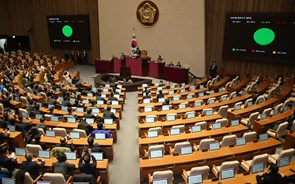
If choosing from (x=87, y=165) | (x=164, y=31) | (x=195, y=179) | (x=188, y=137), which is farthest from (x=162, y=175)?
(x=164, y=31)

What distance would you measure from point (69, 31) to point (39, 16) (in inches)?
148

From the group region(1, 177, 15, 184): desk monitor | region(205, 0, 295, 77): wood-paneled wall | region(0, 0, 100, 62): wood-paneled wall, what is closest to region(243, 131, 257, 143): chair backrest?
region(1, 177, 15, 184): desk monitor

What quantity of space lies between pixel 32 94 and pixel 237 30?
12374 mm

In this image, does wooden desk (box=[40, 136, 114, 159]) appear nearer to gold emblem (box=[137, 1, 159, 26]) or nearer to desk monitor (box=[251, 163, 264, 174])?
desk monitor (box=[251, 163, 264, 174])

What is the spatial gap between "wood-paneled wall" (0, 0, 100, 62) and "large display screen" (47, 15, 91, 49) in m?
0.50

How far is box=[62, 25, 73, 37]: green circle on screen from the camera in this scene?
22.9m

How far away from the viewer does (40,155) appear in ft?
22.6

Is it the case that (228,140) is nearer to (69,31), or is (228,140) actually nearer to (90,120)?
(90,120)

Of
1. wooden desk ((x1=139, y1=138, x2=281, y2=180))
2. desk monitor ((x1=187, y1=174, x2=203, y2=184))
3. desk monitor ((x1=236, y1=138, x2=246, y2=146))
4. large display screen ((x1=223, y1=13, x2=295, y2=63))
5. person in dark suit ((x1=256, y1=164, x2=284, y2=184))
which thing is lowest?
wooden desk ((x1=139, y1=138, x2=281, y2=180))

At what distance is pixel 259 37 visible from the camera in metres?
16.3

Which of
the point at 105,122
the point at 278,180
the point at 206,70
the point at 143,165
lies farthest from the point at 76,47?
the point at 278,180

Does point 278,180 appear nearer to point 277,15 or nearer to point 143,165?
point 143,165

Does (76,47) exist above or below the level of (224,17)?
below

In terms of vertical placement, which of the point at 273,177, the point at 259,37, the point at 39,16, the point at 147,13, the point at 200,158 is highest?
the point at 39,16
